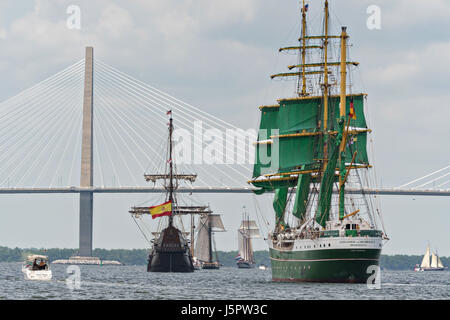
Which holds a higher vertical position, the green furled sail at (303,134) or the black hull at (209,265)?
the green furled sail at (303,134)

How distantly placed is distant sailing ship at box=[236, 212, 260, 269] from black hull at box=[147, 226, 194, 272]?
69.0 m

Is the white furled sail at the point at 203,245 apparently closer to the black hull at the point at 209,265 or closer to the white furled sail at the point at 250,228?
the black hull at the point at 209,265

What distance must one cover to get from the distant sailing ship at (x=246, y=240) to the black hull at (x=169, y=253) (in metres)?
69.0

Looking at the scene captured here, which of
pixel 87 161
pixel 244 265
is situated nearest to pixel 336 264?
pixel 87 161

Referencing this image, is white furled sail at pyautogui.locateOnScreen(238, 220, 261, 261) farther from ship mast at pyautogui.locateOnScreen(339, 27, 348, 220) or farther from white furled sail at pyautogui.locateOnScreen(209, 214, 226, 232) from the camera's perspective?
ship mast at pyautogui.locateOnScreen(339, 27, 348, 220)

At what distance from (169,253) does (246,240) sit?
7210cm

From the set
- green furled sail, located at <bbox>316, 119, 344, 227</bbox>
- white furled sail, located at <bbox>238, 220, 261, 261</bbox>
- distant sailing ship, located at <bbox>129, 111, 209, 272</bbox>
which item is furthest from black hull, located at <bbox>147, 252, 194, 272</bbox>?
white furled sail, located at <bbox>238, 220, 261, 261</bbox>

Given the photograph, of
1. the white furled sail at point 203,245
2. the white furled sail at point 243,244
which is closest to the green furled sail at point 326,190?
the white furled sail at point 203,245

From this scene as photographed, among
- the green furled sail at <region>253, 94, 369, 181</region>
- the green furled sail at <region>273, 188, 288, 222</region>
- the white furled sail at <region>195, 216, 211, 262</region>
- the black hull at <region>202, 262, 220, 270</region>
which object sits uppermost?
the green furled sail at <region>253, 94, 369, 181</region>

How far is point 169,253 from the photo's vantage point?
98.8 m

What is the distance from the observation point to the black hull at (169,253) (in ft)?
323

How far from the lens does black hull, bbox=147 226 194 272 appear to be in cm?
9838
